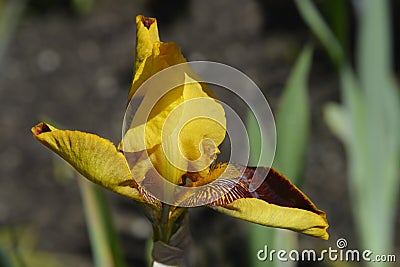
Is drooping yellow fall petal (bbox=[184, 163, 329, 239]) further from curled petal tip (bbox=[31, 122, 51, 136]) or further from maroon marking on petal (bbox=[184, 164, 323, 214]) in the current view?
curled petal tip (bbox=[31, 122, 51, 136])

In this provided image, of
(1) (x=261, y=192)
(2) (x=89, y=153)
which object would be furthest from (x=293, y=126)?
(2) (x=89, y=153)

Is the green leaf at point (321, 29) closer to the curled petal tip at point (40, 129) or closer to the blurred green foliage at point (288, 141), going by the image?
the blurred green foliage at point (288, 141)

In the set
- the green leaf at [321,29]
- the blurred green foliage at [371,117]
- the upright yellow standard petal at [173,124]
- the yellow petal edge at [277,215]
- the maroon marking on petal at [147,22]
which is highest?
the green leaf at [321,29]

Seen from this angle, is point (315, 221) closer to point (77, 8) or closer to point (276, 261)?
point (276, 261)

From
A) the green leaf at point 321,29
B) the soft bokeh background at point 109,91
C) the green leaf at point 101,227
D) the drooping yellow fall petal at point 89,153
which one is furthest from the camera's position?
the soft bokeh background at point 109,91

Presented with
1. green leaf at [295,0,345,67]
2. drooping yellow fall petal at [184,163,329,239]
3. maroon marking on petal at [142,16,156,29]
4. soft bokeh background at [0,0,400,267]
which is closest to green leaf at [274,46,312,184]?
green leaf at [295,0,345,67]

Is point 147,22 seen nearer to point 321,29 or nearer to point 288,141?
point 288,141

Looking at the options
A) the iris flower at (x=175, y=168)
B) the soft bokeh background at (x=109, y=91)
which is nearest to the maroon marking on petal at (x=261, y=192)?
the iris flower at (x=175, y=168)
